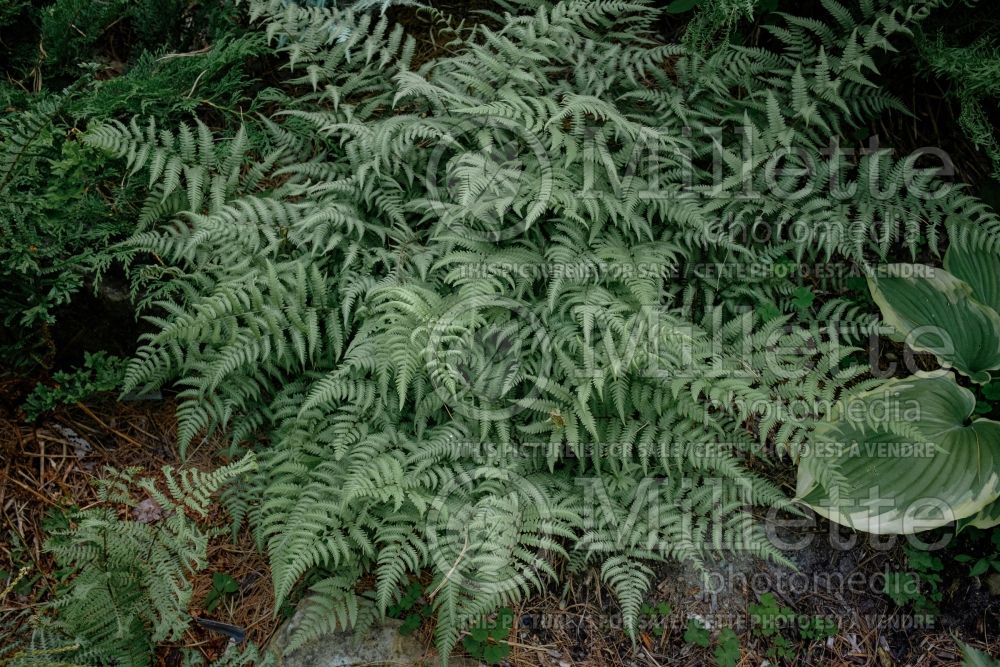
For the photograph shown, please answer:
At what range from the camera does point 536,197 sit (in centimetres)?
344

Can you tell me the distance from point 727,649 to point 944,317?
6.83ft

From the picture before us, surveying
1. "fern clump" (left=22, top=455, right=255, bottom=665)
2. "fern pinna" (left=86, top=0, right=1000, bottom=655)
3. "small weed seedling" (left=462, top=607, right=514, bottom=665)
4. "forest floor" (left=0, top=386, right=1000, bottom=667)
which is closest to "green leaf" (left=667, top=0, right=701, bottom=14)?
"fern pinna" (left=86, top=0, right=1000, bottom=655)

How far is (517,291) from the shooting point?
11.6 ft

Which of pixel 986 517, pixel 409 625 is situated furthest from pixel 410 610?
pixel 986 517

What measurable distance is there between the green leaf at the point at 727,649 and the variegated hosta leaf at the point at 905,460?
0.76m

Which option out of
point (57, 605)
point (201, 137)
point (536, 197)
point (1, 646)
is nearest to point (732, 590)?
point (536, 197)

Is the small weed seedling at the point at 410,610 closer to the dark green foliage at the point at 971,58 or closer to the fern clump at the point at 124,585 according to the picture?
the fern clump at the point at 124,585

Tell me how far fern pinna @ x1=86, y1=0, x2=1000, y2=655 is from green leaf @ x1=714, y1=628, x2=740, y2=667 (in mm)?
395

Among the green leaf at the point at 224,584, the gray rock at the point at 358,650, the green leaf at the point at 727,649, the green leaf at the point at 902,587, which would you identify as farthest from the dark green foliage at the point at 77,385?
the green leaf at the point at 902,587

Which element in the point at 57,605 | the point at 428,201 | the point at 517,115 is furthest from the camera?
the point at 428,201

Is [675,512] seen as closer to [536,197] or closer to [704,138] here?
[536,197]

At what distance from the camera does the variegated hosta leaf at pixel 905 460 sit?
10.5 ft

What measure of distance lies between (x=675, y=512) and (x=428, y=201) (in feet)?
6.77

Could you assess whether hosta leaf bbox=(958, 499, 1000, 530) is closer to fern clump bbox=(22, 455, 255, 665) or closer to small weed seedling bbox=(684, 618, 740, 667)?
small weed seedling bbox=(684, 618, 740, 667)
